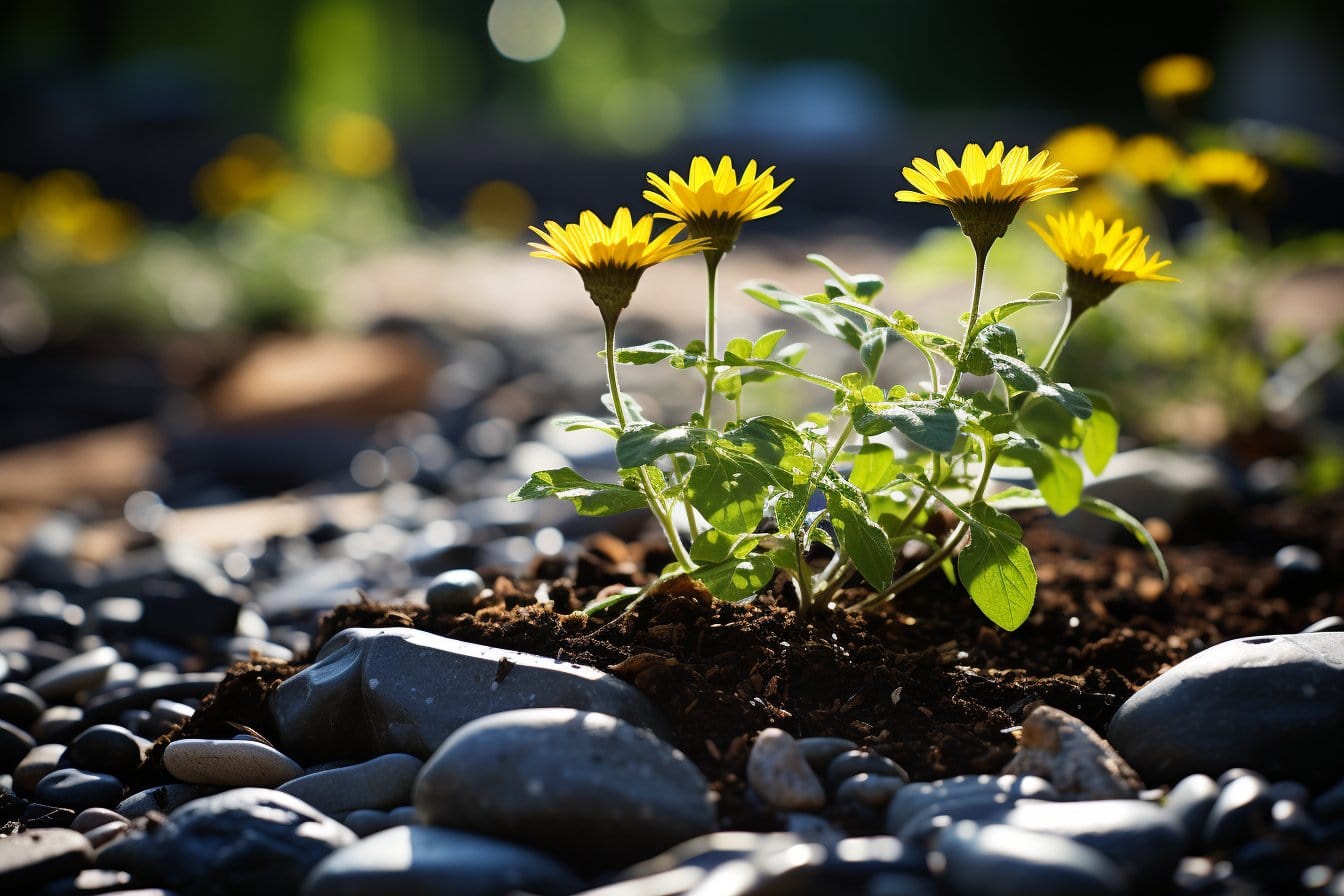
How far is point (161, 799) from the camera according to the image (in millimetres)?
2275

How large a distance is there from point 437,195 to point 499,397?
36.4 ft

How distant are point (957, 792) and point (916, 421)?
61cm

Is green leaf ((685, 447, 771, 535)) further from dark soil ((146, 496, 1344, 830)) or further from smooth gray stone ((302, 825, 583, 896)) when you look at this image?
smooth gray stone ((302, 825, 583, 896))

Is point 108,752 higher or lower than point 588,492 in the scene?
lower

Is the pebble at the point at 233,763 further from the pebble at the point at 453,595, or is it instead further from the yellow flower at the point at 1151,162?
the yellow flower at the point at 1151,162

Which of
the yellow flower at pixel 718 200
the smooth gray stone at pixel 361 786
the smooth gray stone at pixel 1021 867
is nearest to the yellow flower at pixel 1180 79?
the yellow flower at pixel 718 200

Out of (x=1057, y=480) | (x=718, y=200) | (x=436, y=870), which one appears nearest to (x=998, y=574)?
(x=1057, y=480)

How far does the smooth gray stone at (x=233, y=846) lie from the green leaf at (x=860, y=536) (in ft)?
3.25

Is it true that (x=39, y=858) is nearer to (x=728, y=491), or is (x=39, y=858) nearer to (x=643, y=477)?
(x=643, y=477)

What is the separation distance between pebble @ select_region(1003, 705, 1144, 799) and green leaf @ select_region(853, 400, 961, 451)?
1.72 feet

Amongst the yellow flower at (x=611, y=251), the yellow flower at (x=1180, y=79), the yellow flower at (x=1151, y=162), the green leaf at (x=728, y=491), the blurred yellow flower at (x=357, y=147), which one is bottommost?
the green leaf at (x=728, y=491)

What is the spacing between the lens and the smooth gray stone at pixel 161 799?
2260 millimetres

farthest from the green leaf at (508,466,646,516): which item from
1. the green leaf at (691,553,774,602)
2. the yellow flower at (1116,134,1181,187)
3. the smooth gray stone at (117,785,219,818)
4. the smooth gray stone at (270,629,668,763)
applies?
the yellow flower at (1116,134,1181,187)

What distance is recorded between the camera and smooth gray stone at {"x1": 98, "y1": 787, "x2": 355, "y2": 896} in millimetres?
1860
